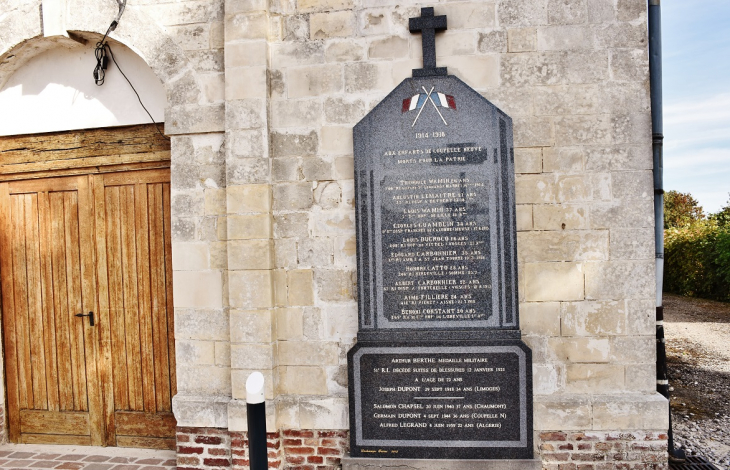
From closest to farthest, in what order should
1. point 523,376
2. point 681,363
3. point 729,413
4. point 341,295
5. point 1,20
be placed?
1. point 523,376
2. point 341,295
3. point 1,20
4. point 729,413
5. point 681,363

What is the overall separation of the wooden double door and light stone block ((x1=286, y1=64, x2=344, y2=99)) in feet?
4.53

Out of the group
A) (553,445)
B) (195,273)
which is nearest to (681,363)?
(553,445)

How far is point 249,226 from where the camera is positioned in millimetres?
3432

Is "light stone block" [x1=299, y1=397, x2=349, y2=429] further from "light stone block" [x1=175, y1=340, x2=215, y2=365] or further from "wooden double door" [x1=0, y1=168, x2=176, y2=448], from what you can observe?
"wooden double door" [x1=0, y1=168, x2=176, y2=448]

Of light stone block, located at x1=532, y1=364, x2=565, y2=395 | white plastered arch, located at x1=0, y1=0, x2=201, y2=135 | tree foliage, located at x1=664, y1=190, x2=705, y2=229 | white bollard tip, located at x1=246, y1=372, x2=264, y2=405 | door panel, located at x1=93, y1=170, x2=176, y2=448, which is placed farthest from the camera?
tree foliage, located at x1=664, y1=190, x2=705, y2=229

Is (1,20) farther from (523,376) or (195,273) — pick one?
(523,376)

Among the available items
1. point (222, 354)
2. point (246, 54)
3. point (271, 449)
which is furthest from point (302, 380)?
point (246, 54)

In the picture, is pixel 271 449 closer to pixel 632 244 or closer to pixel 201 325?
pixel 201 325

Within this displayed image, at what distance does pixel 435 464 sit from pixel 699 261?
11.4m

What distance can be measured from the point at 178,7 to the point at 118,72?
782mm

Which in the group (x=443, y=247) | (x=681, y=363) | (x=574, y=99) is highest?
(x=574, y=99)

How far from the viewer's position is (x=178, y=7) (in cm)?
361

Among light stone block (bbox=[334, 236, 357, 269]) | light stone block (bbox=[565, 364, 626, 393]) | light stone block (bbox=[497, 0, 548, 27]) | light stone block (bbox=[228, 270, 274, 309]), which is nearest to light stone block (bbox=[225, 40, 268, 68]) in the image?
light stone block (bbox=[334, 236, 357, 269])

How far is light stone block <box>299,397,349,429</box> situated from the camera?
11.2 feet
